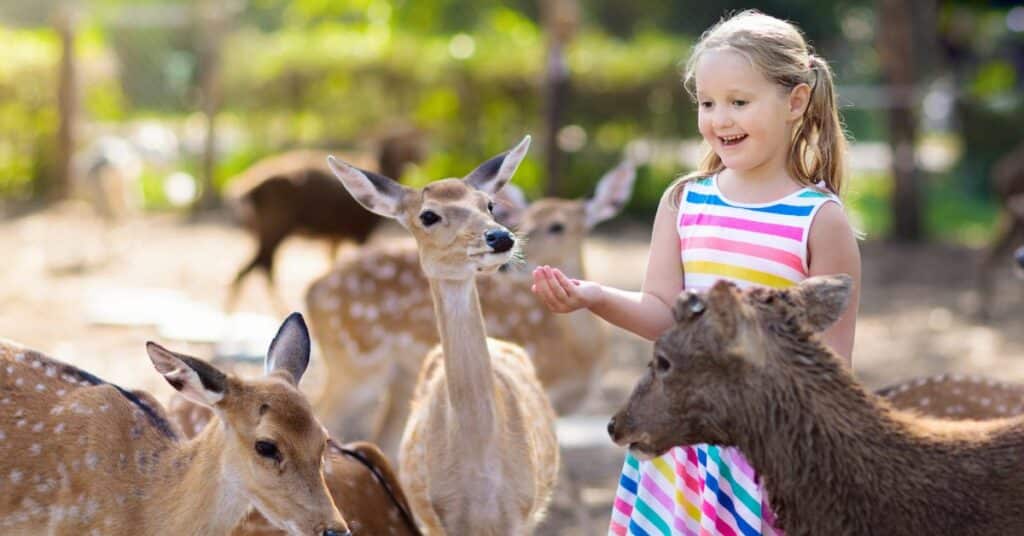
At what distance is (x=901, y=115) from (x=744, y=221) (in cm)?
1016

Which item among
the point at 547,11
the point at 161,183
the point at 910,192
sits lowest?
the point at 161,183

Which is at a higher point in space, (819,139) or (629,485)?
(819,139)

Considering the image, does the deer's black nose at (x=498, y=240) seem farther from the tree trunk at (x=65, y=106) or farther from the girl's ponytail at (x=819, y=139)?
the tree trunk at (x=65, y=106)

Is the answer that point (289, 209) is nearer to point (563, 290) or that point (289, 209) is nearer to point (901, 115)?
point (901, 115)

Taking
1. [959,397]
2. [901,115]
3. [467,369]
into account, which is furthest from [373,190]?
→ [901,115]

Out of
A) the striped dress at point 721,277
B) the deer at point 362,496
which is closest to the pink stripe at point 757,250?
the striped dress at point 721,277

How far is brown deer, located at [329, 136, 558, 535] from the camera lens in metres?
3.96

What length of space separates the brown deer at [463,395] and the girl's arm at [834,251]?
3.33ft

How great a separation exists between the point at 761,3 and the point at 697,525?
20.2 meters

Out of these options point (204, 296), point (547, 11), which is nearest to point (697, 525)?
point (204, 296)

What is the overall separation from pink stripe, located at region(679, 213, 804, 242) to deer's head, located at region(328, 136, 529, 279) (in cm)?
78

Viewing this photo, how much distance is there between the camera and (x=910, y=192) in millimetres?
13117

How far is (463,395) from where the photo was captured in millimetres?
3967

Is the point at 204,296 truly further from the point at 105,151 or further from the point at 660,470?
the point at 660,470
